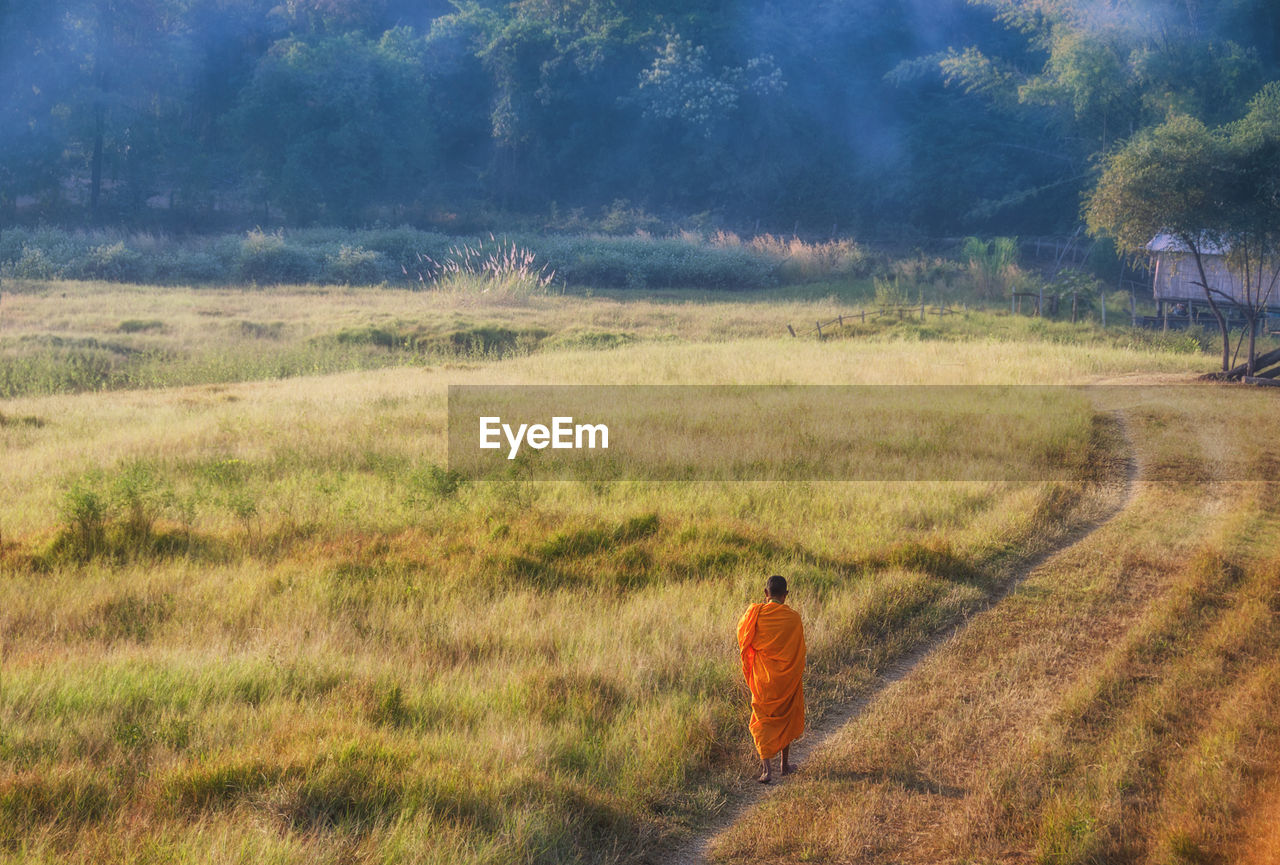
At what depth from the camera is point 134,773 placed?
512cm

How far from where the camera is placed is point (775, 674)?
216 inches

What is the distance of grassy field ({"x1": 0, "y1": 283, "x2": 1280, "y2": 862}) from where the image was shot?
16.1 ft

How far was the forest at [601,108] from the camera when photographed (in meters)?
49.9

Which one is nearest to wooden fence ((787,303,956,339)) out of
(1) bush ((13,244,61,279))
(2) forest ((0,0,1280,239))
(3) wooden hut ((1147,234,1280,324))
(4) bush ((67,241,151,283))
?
(3) wooden hut ((1147,234,1280,324))

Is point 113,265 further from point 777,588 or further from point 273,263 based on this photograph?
point 777,588

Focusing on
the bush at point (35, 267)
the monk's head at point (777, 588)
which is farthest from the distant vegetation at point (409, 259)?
the monk's head at point (777, 588)

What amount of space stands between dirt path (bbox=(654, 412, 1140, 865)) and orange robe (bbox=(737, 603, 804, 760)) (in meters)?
0.27

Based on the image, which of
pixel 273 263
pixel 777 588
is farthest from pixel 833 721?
pixel 273 263

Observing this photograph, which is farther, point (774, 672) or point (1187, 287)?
point (1187, 287)

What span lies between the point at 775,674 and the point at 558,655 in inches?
77.5

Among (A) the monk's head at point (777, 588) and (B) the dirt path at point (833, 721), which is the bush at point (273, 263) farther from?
(A) the monk's head at point (777, 588)

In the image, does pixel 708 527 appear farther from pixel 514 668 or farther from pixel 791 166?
pixel 791 166

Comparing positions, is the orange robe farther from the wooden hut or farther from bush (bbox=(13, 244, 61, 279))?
bush (bbox=(13, 244, 61, 279))

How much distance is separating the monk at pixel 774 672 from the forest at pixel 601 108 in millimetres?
46635
